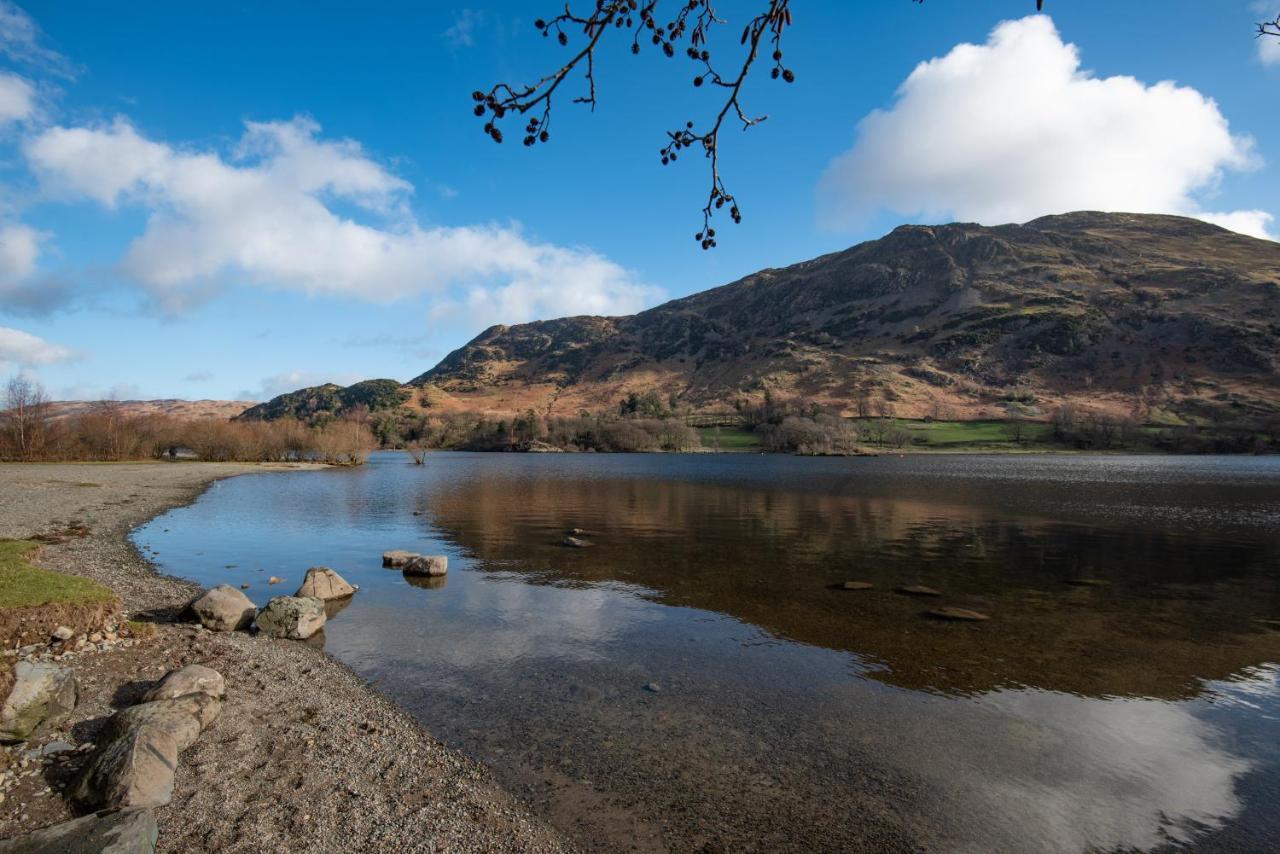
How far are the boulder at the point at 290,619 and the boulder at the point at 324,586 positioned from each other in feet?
13.1

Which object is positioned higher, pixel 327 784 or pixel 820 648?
pixel 327 784

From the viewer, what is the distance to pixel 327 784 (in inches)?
421

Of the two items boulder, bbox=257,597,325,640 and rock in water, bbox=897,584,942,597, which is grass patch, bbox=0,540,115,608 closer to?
boulder, bbox=257,597,325,640

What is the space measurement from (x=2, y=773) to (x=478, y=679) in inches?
363

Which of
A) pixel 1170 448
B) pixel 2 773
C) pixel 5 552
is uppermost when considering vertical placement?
pixel 5 552

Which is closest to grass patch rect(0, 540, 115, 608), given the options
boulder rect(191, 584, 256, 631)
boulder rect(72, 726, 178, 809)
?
boulder rect(191, 584, 256, 631)

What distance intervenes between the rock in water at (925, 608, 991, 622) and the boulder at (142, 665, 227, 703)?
2318cm

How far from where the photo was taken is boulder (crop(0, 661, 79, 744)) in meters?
Answer: 10.8

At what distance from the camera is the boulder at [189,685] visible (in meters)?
12.8

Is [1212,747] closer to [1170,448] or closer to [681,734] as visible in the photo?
[681,734]

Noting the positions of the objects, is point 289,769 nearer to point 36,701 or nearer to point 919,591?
point 36,701

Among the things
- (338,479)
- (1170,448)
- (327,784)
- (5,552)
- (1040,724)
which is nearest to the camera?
(327,784)

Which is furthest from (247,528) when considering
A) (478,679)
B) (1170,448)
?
(1170,448)

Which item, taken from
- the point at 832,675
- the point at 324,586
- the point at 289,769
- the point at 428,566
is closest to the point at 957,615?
the point at 832,675
